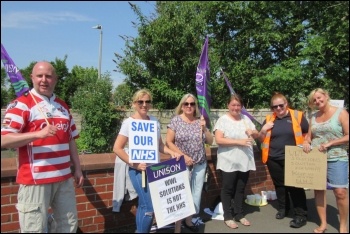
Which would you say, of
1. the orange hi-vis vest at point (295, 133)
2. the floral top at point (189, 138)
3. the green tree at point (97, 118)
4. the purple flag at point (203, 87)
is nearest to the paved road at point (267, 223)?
the orange hi-vis vest at point (295, 133)

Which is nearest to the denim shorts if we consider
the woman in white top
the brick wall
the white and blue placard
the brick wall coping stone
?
the woman in white top

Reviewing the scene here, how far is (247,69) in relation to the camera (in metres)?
15.7

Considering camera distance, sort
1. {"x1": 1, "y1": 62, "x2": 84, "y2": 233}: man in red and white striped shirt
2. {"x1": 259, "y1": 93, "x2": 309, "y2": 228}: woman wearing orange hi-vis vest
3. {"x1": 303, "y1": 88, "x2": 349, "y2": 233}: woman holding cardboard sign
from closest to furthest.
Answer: {"x1": 1, "y1": 62, "x2": 84, "y2": 233}: man in red and white striped shirt < {"x1": 303, "y1": 88, "x2": 349, "y2": 233}: woman holding cardboard sign < {"x1": 259, "y1": 93, "x2": 309, "y2": 228}: woman wearing orange hi-vis vest

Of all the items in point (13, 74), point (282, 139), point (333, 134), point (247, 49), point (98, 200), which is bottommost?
point (98, 200)

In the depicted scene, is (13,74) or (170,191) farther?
(170,191)

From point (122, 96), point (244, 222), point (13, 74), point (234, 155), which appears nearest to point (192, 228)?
point (244, 222)

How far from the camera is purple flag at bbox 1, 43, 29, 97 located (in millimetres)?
3514

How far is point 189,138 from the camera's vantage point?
4652 mm

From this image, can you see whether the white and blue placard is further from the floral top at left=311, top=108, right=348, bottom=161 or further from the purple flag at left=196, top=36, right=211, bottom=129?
the floral top at left=311, top=108, right=348, bottom=161

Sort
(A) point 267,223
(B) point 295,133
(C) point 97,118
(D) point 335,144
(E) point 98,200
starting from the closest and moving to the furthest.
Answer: (D) point 335,144 < (E) point 98,200 < (B) point 295,133 < (A) point 267,223 < (C) point 97,118

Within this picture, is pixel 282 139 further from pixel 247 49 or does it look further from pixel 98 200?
pixel 247 49

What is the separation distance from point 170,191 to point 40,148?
1.67 meters

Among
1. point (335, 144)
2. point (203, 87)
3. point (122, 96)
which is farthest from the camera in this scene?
point (122, 96)

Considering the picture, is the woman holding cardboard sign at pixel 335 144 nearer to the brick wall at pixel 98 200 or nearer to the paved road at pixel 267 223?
the paved road at pixel 267 223
